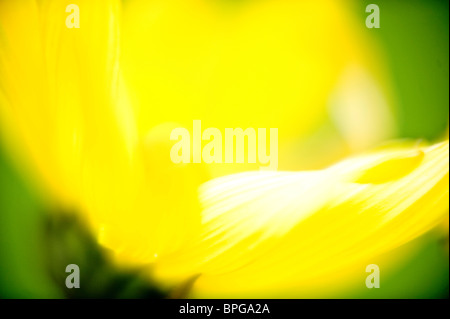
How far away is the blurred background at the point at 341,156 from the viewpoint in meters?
1.88

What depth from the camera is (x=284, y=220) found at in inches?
74.9

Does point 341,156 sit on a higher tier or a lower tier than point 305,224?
higher

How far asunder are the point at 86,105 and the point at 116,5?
17.5 inches

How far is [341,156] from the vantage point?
1.92 metres

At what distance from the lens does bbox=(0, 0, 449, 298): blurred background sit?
73.9 inches

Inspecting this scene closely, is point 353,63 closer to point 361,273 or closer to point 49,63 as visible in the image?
point 361,273

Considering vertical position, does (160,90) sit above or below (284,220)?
above
